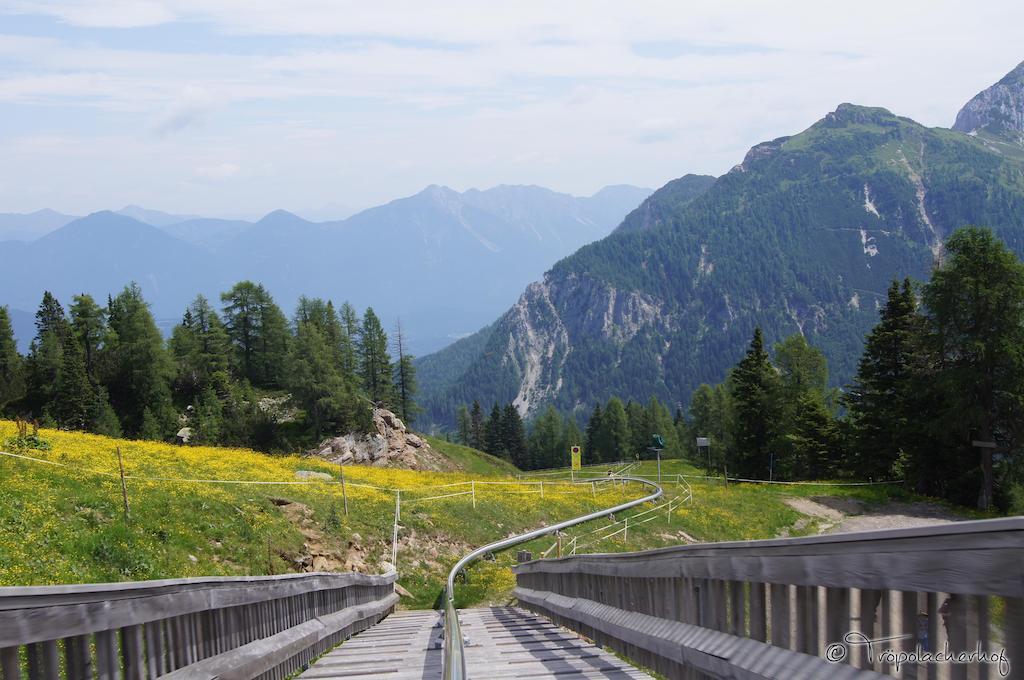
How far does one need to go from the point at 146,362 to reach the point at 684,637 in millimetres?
89780

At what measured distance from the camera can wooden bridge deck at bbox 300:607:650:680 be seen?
7.41 metres

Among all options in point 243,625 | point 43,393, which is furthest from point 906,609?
point 43,393

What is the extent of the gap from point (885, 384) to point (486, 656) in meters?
46.8

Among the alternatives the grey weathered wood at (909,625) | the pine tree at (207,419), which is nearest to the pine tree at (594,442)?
the pine tree at (207,419)

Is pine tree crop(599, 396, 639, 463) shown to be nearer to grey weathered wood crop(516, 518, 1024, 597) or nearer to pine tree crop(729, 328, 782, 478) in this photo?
pine tree crop(729, 328, 782, 478)

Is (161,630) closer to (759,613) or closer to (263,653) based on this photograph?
(263,653)

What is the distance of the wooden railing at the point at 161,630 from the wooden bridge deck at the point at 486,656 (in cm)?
71

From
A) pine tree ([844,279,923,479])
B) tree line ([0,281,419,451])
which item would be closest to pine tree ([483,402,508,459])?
tree line ([0,281,419,451])

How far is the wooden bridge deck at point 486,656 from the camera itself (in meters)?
7.41

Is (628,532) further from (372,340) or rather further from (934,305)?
(372,340)

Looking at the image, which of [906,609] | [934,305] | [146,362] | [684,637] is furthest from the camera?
[146,362]

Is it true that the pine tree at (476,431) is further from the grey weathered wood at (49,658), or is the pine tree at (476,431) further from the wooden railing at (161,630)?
the grey weathered wood at (49,658)

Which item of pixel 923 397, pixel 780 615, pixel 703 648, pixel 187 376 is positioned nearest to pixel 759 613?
pixel 780 615

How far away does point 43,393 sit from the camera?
80062mm
